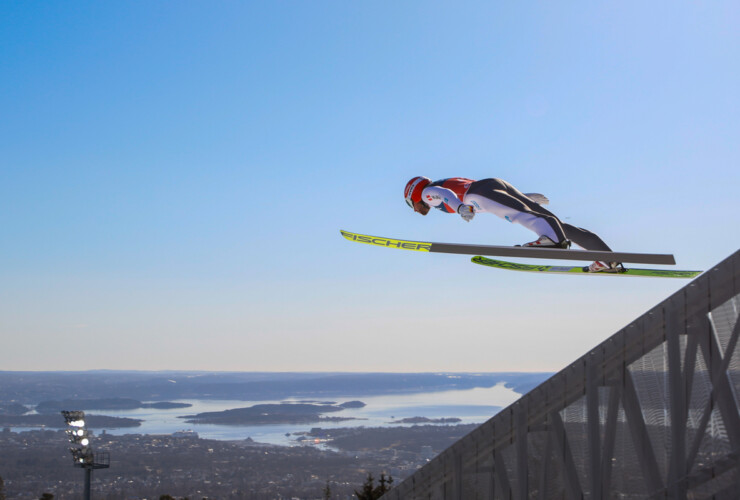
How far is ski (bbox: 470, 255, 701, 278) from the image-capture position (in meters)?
8.56

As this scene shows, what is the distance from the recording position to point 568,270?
9125 millimetres

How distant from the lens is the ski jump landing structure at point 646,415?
567 centimetres

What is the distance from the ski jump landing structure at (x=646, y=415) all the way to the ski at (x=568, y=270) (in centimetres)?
221

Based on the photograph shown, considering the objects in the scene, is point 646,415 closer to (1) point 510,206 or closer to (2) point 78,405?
(1) point 510,206

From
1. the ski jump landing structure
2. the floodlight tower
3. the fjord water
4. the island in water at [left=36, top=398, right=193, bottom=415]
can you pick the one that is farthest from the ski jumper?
the island in water at [left=36, top=398, right=193, bottom=415]

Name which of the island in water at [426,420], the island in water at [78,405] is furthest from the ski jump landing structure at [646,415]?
the island in water at [78,405]

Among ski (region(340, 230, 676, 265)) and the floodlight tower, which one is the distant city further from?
ski (region(340, 230, 676, 265))

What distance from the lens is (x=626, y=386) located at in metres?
6.36

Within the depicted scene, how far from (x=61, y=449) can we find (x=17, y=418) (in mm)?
44758

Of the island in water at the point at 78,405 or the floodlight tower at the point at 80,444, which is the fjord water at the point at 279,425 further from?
the floodlight tower at the point at 80,444

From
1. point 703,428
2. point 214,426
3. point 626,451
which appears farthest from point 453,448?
point 214,426

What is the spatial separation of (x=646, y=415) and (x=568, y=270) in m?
3.21

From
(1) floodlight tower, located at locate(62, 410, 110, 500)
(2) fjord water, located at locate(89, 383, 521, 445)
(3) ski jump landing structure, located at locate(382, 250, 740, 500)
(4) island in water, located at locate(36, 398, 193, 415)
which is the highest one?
(3) ski jump landing structure, located at locate(382, 250, 740, 500)

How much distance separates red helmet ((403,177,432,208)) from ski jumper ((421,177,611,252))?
0.90 feet
